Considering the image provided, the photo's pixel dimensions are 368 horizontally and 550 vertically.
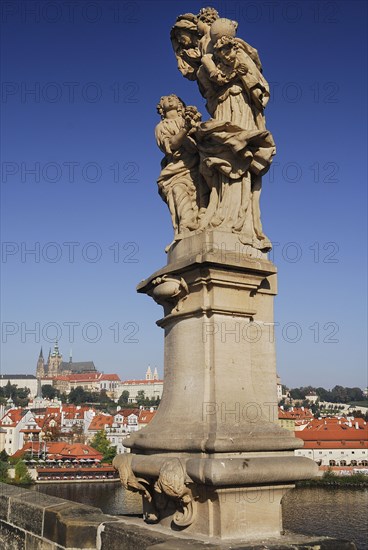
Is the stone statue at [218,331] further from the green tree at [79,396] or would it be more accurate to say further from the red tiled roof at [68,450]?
the green tree at [79,396]

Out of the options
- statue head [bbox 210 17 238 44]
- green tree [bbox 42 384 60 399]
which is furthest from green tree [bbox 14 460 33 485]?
green tree [bbox 42 384 60 399]

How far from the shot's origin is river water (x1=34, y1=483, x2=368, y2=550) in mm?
36875

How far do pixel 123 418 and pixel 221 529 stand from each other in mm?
95175

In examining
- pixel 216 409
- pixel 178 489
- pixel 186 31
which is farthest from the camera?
pixel 186 31

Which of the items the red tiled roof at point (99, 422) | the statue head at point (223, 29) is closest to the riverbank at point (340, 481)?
the red tiled roof at point (99, 422)

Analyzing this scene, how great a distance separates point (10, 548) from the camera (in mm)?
4973

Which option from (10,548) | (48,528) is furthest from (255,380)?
(10,548)

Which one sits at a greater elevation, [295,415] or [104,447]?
[295,415]

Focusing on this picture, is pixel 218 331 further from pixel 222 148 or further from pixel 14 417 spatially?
pixel 14 417

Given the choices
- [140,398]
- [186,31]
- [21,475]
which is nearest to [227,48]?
[186,31]

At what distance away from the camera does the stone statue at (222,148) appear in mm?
4602

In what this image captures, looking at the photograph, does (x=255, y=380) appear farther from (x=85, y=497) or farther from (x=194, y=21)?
(x=85, y=497)

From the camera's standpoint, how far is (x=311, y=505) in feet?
158

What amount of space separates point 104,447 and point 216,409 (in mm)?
77725
